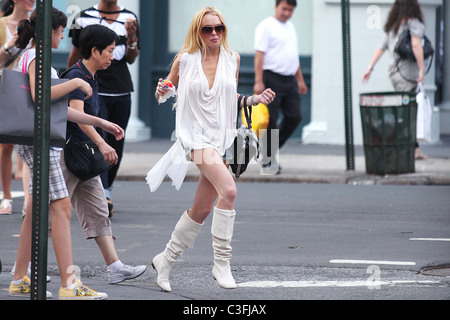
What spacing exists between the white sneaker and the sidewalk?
559 centimetres

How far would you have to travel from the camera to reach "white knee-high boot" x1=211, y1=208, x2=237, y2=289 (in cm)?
607

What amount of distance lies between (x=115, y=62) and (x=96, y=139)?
311 centimetres

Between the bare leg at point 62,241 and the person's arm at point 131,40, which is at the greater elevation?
the person's arm at point 131,40

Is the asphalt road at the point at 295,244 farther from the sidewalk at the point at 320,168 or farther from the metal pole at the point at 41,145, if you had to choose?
the metal pole at the point at 41,145

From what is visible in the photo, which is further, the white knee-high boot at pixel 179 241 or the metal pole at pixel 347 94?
the metal pole at pixel 347 94

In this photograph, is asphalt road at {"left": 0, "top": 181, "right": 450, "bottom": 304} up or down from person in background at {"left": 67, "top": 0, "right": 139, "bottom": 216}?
down

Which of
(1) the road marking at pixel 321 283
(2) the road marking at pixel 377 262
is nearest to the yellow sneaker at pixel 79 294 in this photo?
(1) the road marking at pixel 321 283

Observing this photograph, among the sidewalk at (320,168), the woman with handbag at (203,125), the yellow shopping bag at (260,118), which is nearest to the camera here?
the woman with handbag at (203,125)

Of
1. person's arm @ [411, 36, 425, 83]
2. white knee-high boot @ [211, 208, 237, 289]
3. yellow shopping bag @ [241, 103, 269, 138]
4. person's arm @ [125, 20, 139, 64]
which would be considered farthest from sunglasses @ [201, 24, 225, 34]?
person's arm @ [411, 36, 425, 83]

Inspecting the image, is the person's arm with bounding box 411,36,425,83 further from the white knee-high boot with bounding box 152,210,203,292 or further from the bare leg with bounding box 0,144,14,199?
the white knee-high boot with bounding box 152,210,203,292

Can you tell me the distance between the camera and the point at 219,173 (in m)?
6.07

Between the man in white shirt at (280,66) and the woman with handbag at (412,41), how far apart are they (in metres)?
1.04

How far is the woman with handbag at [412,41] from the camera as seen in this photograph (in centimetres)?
1255

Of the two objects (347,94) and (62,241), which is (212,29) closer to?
(62,241)
